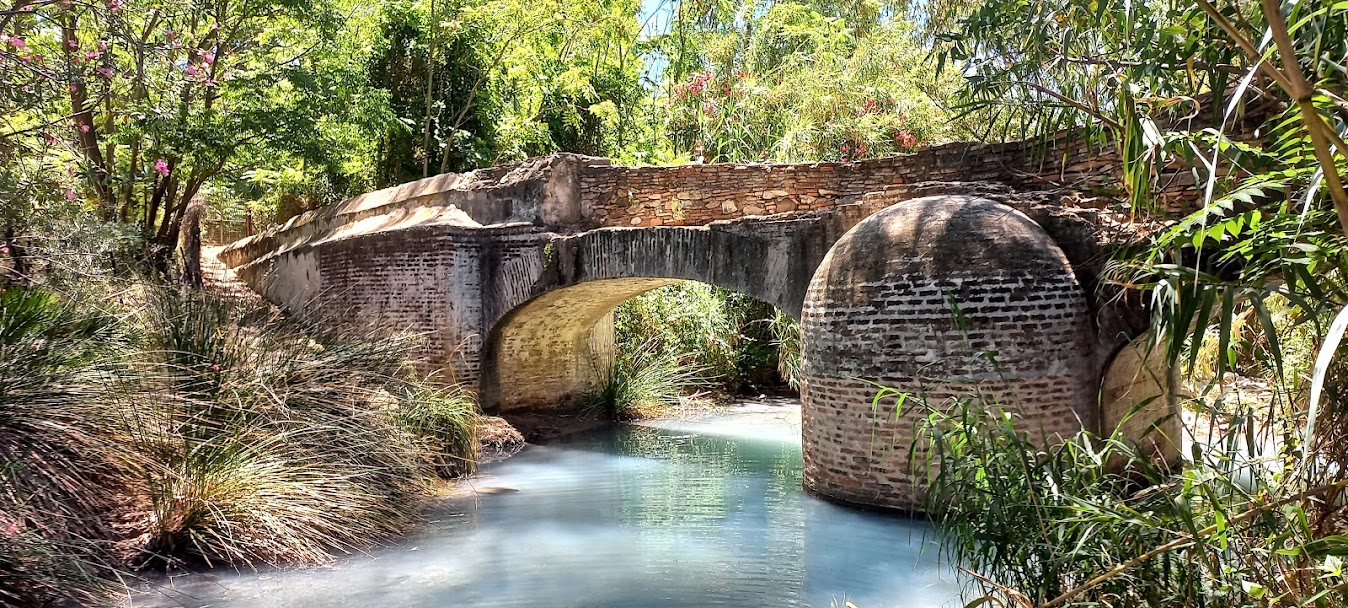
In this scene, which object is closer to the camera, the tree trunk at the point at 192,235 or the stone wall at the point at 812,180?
the stone wall at the point at 812,180

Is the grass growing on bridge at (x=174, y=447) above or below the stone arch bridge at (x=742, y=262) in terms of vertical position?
below

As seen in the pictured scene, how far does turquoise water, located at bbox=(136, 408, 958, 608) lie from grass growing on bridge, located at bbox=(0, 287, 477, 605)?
0.98 feet

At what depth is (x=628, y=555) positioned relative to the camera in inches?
250

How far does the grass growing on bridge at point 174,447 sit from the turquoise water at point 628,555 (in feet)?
0.98

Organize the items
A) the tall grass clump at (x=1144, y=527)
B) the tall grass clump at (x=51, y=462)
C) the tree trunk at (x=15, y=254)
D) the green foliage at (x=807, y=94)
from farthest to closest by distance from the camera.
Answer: the green foliage at (x=807, y=94) → the tree trunk at (x=15, y=254) → the tall grass clump at (x=51, y=462) → the tall grass clump at (x=1144, y=527)

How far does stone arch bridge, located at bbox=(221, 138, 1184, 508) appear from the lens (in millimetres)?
6270

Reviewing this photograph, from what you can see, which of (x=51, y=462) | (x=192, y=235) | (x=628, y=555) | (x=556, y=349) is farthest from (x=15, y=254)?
(x=192, y=235)

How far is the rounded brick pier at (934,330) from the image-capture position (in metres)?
6.18

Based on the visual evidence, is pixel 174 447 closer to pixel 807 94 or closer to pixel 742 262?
pixel 742 262

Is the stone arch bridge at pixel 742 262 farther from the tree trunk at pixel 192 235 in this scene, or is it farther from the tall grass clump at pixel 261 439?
the tall grass clump at pixel 261 439

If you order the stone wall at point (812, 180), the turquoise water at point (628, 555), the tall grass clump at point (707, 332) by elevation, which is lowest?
the turquoise water at point (628, 555)

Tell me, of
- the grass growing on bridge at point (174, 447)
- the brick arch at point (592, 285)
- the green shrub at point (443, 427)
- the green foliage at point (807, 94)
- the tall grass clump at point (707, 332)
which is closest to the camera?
the grass growing on bridge at point (174, 447)

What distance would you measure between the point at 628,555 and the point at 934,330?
243 centimetres

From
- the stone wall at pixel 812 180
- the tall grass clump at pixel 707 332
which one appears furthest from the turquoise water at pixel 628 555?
the tall grass clump at pixel 707 332
